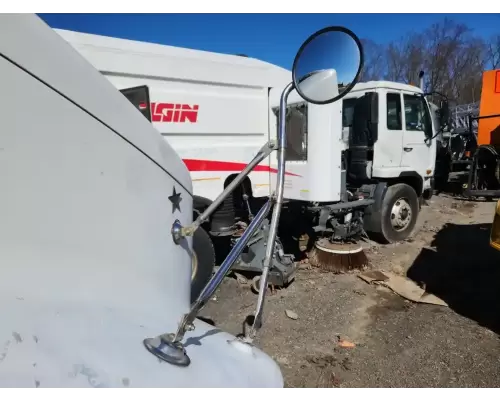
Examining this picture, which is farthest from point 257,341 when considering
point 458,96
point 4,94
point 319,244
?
point 458,96

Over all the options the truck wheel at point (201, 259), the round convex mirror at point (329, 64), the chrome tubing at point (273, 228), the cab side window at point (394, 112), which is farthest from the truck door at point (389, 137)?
the chrome tubing at point (273, 228)

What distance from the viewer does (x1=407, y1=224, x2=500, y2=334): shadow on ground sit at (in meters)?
4.13

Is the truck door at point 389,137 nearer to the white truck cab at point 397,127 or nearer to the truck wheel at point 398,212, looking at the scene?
the white truck cab at point 397,127

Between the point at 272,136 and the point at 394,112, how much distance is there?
2.27m

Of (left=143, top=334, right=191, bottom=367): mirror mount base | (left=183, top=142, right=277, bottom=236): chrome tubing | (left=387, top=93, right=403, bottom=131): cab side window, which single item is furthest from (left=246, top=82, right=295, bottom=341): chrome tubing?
(left=387, top=93, right=403, bottom=131): cab side window

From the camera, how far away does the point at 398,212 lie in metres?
6.71

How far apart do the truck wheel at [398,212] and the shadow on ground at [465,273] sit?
513 millimetres

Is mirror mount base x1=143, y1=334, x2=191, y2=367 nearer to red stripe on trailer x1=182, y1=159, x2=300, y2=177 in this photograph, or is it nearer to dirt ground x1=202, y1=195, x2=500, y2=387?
dirt ground x1=202, y1=195, x2=500, y2=387

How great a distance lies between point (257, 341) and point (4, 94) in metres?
3.15

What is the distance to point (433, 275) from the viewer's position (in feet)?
17.0

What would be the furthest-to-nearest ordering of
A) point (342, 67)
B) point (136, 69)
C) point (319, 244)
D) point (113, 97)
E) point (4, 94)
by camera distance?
point (319, 244)
point (136, 69)
point (342, 67)
point (113, 97)
point (4, 94)

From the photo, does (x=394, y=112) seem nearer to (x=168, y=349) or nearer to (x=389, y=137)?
(x=389, y=137)

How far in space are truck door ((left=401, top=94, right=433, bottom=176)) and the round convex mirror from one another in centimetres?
565

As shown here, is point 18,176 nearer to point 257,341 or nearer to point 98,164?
point 98,164
